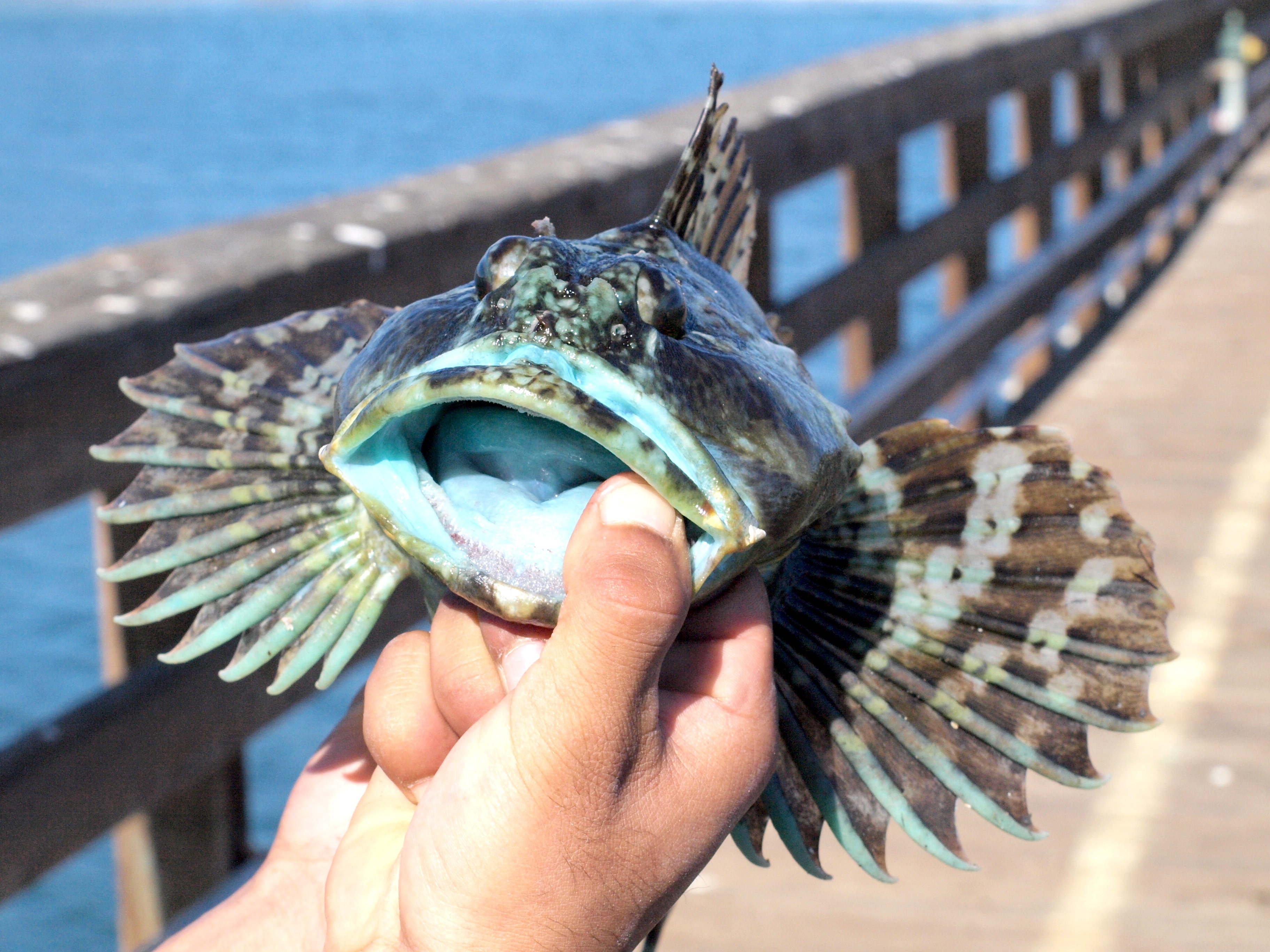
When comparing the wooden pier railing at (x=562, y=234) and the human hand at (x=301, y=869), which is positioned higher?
the wooden pier railing at (x=562, y=234)

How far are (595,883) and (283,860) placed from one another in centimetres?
63

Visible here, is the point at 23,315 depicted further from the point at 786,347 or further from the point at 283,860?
the point at 786,347

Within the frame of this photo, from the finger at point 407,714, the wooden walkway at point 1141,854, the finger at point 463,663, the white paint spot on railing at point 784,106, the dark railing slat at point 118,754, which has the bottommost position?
the wooden walkway at point 1141,854

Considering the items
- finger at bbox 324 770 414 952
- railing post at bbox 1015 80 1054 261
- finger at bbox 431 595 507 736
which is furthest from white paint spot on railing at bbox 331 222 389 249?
railing post at bbox 1015 80 1054 261

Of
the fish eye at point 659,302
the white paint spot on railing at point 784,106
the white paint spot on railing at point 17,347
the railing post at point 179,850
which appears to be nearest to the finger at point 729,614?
the fish eye at point 659,302

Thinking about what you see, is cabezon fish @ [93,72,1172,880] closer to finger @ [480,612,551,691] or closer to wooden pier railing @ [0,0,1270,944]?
finger @ [480,612,551,691]

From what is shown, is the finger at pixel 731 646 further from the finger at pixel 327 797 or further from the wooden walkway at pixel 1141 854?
the wooden walkway at pixel 1141 854

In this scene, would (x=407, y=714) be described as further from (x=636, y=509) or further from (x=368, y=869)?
(x=636, y=509)

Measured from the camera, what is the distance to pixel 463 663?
120 cm

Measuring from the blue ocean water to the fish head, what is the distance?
168cm

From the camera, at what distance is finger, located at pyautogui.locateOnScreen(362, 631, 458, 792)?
1282mm

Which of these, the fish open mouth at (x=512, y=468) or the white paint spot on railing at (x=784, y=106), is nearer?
the fish open mouth at (x=512, y=468)

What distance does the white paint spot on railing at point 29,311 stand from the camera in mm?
1901

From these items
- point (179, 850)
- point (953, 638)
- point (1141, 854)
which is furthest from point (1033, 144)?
point (953, 638)
